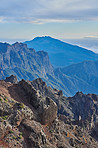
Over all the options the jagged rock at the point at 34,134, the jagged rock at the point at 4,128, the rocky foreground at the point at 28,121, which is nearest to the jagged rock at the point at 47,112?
the rocky foreground at the point at 28,121

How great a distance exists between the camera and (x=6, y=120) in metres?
31.7

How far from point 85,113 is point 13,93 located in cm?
10111

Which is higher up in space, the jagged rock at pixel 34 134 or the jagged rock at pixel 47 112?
the jagged rock at pixel 47 112

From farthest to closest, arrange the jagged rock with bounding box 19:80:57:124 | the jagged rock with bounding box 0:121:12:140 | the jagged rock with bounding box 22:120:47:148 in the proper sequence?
the jagged rock with bounding box 19:80:57:124 → the jagged rock with bounding box 22:120:47:148 → the jagged rock with bounding box 0:121:12:140

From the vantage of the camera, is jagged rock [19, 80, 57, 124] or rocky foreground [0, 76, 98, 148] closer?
rocky foreground [0, 76, 98, 148]

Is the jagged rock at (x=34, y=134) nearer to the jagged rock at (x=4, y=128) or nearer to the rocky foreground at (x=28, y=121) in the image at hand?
the rocky foreground at (x=28, y=121)

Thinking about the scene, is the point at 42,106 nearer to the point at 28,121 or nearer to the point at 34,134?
the point at 28,121

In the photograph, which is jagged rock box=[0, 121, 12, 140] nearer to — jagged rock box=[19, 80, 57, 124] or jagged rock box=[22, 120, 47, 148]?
jagged rock box=[22, 120, 47, 148]

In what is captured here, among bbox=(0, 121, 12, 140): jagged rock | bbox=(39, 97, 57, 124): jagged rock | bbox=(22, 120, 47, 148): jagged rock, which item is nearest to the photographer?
bbox=(0, 121, 12, 140): jagged rock

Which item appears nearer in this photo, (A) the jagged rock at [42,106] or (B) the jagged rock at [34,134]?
(B) the jagged rock at [34,134]

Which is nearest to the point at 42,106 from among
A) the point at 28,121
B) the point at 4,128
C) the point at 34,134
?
the point at 28,121

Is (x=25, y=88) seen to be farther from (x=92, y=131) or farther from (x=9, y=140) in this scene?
(x=92, y=131)

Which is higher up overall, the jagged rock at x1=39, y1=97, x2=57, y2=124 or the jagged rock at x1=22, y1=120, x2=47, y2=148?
the jagged rock at x1=39, y1=97, x2=57, y2=124

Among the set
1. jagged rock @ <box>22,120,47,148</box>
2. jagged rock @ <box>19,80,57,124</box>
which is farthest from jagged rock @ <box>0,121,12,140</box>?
jagged rock @ <box>19,80,57,124</box>
